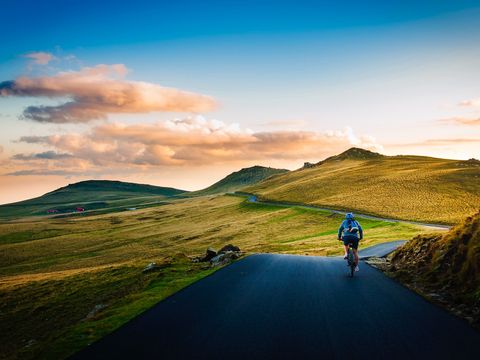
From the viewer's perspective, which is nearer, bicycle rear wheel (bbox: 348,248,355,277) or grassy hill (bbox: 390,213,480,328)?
grassy hill (bbox: 390,213,480,328)

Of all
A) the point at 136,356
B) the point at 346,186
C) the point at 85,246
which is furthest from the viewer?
the point at 346,186

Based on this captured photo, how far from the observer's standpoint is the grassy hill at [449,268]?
13.4 m

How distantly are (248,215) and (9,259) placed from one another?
182 feet

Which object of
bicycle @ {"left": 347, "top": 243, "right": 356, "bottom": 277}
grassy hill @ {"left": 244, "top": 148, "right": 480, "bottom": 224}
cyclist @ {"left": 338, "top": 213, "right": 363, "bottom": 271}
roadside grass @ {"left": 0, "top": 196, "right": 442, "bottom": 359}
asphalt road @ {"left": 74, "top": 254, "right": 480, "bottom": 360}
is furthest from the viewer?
grassy hill @ {"left": 244, "top": 148, "right": 480, "bottom": 224}

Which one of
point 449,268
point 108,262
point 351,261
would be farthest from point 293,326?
point 108,262

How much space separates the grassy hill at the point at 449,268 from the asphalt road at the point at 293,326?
1002mm

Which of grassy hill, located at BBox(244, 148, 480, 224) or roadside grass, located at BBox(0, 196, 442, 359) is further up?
grassy hill, located at BBox(244, 148, 480, 224)

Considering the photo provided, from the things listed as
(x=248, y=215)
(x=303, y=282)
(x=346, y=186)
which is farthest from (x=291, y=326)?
(x=346, y=186)

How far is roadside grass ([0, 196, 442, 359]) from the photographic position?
55.6 ft

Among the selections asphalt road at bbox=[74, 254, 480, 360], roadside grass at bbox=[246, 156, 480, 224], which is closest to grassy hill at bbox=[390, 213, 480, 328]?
asphalt road at bbox=[74, 254, 480, 360]

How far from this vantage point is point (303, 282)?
16766 mm

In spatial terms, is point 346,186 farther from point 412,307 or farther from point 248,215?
point 412,307

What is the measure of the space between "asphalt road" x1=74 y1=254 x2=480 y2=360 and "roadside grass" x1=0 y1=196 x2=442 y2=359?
1.93 meters

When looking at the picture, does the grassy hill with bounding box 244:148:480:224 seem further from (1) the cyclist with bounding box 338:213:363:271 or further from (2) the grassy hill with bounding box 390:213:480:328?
(1) the cyclist with bounding box 338:213:363:271
